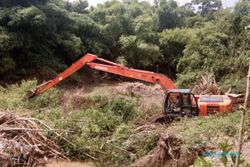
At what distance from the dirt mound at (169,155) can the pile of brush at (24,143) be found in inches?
93.3

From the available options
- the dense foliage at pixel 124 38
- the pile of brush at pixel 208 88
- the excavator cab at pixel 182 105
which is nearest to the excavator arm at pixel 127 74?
the excavator cab at pixel 182 105

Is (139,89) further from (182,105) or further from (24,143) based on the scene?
(24,143)

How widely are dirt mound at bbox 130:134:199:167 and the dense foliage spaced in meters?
7.79

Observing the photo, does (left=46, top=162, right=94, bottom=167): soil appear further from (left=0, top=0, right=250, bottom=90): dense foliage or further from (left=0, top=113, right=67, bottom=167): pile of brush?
(left=0, top=0, right=250, bottom=90): dense foliage

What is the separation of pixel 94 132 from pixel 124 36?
1768 centimetres

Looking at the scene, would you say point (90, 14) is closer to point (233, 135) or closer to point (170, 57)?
point (170, 57)

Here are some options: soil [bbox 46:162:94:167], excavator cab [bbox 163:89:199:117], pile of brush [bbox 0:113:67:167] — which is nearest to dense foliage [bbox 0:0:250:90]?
excavator cab [bbox 163:89:199:117]

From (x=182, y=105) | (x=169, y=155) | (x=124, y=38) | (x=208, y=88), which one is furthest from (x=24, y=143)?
(x=124, y=38)

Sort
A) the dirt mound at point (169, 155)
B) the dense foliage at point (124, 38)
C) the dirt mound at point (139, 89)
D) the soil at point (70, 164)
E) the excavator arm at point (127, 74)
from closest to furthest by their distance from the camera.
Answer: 1. the dirt mound at point (169, 155)
2. the soil at point (70, 164)
3. the excavator arm at point (127, 74)
4. the dirt mound at point (139, 89)
5. the dense foliage at point (124, 38)

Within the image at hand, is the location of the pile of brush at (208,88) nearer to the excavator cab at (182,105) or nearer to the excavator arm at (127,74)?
the excavator arm at (127,74)

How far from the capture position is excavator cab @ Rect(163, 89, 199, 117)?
33.9ft

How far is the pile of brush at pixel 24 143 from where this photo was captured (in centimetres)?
826

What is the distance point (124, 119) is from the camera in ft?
38.3

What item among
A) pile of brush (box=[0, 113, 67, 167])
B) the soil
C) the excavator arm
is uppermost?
the excavator arm
